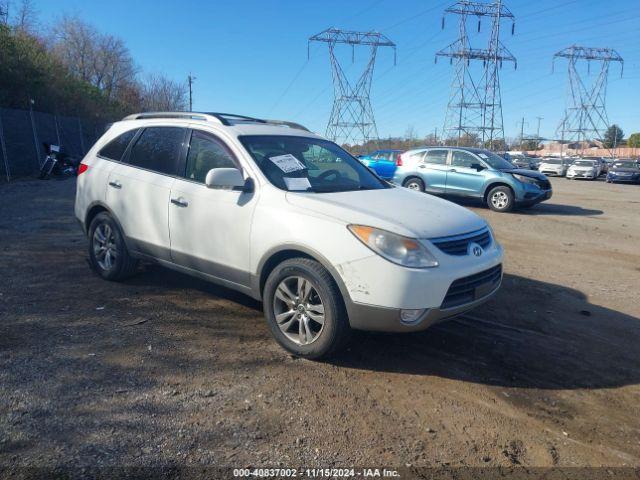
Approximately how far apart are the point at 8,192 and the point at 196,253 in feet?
37.3

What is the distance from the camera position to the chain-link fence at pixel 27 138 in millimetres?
16094

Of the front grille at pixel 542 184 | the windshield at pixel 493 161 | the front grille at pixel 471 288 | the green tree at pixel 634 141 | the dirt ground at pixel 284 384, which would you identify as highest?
the green tree at pixel 634 141

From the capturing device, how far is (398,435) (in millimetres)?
2967

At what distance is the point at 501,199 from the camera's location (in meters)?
13.0

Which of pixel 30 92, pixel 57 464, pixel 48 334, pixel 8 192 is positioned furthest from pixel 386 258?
pixel 30 92

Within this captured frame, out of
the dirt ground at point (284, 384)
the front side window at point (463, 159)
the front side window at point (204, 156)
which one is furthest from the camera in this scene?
the front side window at point (463, 159)

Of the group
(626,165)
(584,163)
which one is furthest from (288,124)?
(584,163)

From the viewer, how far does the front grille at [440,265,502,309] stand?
11.7 feet

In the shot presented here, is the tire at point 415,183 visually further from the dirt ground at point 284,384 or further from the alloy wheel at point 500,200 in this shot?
the dirt ground at point 284,384

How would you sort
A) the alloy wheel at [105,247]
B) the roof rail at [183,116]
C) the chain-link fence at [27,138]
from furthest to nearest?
the chain-link fence at [27,138]
the alloy wheel at [105,247]
the roof rail at [183,116]

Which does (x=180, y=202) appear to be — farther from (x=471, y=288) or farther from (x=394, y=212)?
(x=471, y=288)

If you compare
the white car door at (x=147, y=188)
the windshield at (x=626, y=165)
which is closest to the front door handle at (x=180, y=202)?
the white car door at (x=147, y=188)

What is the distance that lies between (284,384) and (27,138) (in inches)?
717

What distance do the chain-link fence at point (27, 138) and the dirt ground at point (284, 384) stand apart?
1267cm
